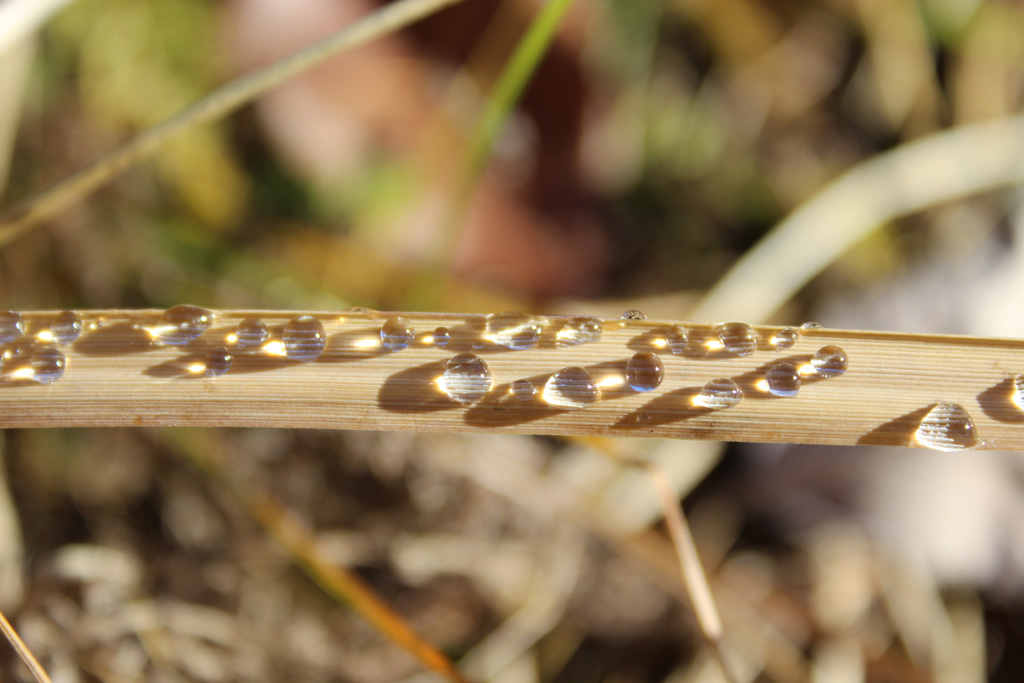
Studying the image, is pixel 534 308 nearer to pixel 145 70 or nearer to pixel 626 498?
pixel 626 498

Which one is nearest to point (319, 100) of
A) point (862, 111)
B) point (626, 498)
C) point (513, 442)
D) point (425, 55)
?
point (425, 55)

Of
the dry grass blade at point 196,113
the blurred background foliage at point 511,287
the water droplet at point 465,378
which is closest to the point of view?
the water droplet at point 465,378

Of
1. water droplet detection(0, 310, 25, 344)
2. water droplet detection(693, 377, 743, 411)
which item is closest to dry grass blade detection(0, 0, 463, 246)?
water droplet detection(0, 310, 25, 344)

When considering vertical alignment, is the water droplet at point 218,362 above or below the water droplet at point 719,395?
above

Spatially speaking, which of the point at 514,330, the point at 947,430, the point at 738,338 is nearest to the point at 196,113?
the point at 514,330

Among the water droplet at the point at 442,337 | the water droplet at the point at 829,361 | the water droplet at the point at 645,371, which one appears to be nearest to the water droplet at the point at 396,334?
the water droplet at the point at 442,337

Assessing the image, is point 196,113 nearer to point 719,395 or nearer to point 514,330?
point 514,330

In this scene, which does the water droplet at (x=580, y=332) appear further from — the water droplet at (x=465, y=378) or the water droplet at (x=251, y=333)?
the water droplet at (x=251, y=333)
